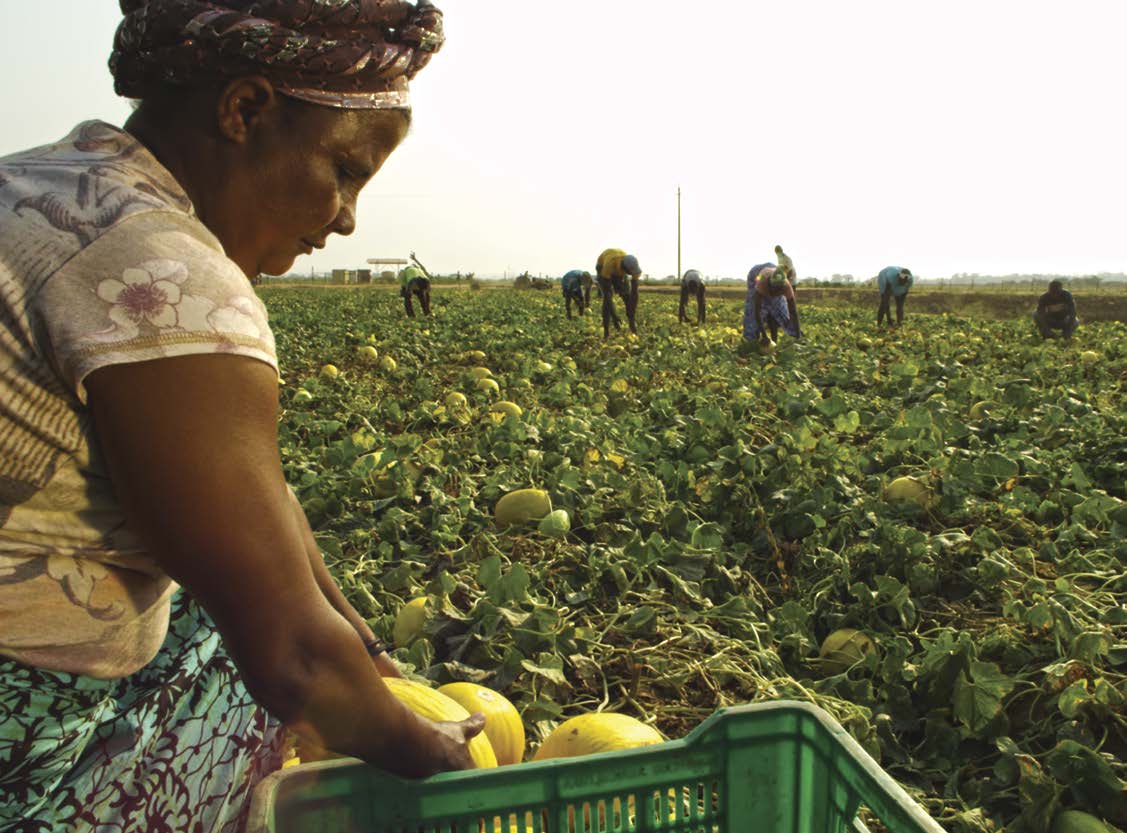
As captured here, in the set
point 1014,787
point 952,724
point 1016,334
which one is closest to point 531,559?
point 952,724

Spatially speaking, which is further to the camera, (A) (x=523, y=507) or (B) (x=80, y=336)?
(A) (x=523, y=507)

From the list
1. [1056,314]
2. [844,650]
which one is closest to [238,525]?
[844,650]

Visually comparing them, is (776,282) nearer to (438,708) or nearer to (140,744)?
(438,708)

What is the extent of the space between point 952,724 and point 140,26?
8.82 feet

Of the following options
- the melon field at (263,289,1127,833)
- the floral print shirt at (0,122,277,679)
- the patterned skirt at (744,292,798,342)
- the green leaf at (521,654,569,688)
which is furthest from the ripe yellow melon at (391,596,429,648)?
the patterned skirt at (744,292,798,342)

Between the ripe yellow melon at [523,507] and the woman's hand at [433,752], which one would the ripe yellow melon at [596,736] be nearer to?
the woman's hand at [433,752]

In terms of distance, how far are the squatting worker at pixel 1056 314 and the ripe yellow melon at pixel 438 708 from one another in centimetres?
1405

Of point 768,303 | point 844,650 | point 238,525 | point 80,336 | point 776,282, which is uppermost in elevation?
point 776,282

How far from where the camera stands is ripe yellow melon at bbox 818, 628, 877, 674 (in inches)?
107

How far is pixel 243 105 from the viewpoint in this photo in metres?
1.27

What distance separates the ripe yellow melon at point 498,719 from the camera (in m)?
2.01

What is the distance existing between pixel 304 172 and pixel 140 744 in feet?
3.20

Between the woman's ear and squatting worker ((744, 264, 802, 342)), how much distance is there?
35.1 feet

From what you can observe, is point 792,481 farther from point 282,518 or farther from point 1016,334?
point 1016,334
